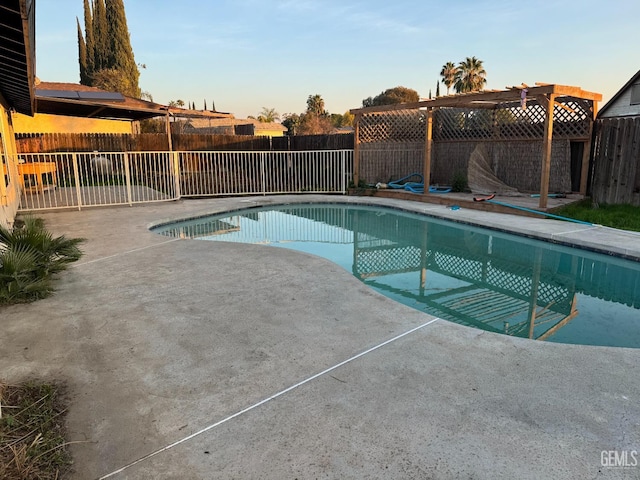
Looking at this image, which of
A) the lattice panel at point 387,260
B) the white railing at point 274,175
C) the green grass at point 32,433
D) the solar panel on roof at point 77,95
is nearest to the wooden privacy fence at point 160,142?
the white railing at point 274,175

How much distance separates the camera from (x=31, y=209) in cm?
915

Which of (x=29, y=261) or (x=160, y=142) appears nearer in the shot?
(x=29, y=261)

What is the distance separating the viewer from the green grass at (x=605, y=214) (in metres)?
7.18

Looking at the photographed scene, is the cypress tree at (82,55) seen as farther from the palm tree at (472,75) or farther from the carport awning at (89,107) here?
the palm tree at (472,75)

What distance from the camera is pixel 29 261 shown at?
Result: 390 cm

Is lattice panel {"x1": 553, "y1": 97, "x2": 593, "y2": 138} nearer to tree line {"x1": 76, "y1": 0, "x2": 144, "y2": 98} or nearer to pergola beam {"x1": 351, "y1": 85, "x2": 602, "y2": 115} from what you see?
→ pergola beam {"x1": 351, "y1": 85, "x2": 602, "y2": 115}

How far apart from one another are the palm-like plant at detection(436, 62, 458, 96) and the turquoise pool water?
3561 centimetres

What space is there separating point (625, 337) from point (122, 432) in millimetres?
3729

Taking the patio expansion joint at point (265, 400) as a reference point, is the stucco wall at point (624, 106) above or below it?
above

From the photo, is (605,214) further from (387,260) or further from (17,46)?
(17,46)

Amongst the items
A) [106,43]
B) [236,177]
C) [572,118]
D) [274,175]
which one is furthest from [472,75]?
[236,177]

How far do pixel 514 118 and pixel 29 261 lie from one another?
1073 cm

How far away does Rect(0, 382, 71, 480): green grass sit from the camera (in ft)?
5.43

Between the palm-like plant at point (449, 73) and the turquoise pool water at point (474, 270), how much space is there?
35614mm
